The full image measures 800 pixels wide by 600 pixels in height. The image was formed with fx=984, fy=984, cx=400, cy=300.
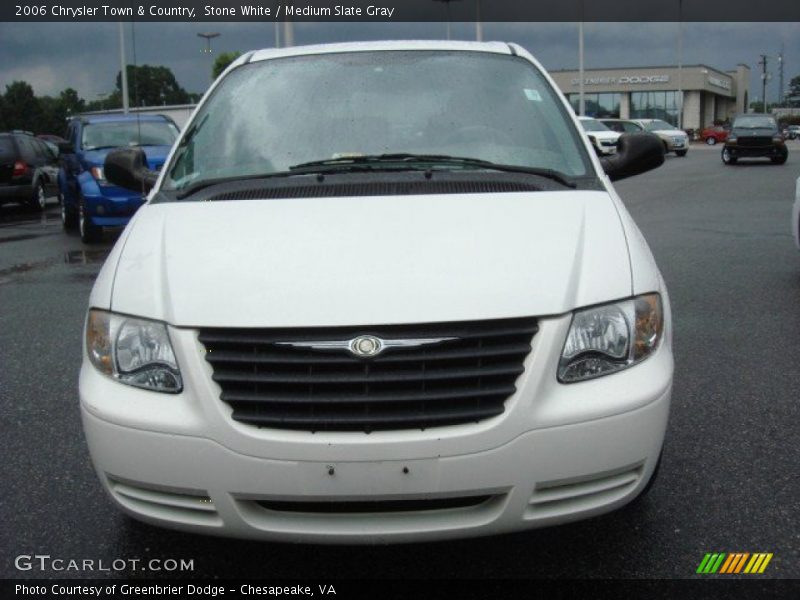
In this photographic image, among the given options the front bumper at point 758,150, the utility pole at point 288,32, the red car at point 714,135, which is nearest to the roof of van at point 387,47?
the utility pole at point 288,32

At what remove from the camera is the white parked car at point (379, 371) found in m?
2.66

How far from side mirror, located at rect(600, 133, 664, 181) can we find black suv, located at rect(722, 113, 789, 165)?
27804mm

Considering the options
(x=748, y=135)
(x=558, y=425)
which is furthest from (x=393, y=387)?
(x=748, y=135)

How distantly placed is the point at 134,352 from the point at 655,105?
84.0m

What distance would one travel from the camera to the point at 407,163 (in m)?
3.90

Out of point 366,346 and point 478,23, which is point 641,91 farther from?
point 366,346

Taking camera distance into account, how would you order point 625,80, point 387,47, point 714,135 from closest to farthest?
1. point 387,47
2. point 714,135
3. point 625,80

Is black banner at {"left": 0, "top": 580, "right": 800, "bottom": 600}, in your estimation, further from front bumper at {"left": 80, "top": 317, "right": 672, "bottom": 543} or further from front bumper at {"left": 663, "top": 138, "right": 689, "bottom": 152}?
front bumper at {"left": 663, "top": 138, "right": 689, "bottom": 152}

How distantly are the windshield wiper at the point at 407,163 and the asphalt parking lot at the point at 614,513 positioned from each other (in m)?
1.35

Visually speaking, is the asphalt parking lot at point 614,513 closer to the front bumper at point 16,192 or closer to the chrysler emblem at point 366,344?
the chrysler emblem at point 366,344

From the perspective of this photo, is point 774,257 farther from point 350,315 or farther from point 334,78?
point 350,315

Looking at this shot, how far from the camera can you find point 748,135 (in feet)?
99.8

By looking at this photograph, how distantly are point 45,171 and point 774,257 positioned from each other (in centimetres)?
1551

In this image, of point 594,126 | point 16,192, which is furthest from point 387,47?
point 594,126
